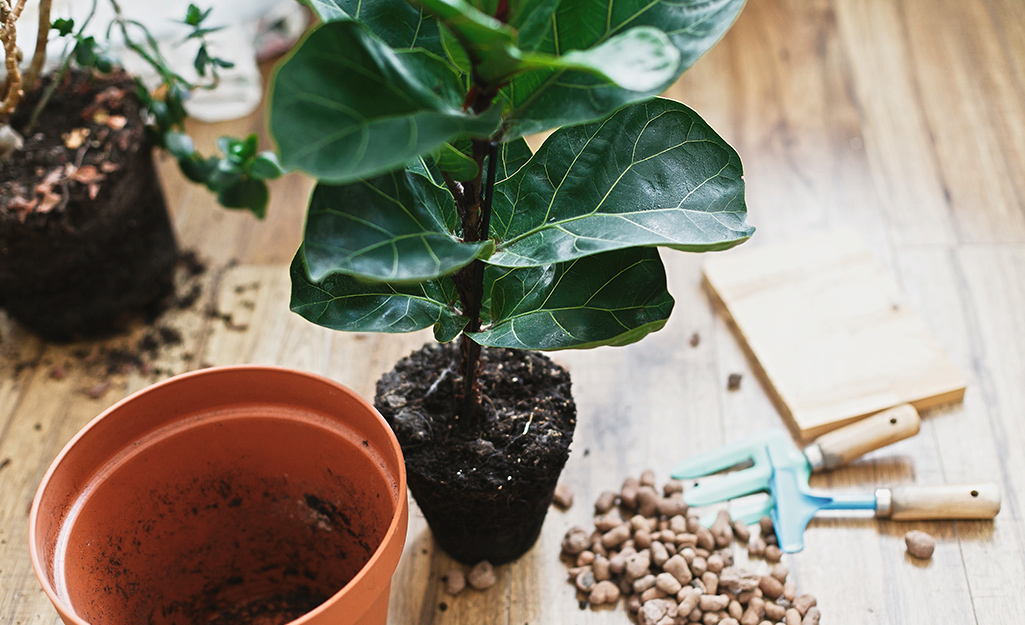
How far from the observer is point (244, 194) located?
48.9 inches

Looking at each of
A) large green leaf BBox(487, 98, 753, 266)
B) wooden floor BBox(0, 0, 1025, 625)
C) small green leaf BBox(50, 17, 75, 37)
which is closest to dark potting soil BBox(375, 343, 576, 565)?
wooden floor BBox(0, 0, 1025, 625)

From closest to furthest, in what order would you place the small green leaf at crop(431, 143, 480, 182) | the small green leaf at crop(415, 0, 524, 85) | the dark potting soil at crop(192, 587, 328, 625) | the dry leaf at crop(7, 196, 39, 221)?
the small green leaf at crop(415, 0, 524, 85), the small green leaf at crop(431, 143, 480, 182), the dark potting soil at crop(192, 587, 328, 625), the dry leaf at crop(7, 196, 39, 221)

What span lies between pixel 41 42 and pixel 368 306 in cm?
61

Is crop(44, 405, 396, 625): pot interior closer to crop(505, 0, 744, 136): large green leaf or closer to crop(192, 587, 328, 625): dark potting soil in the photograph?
crop(192, 587, 328, 625): dark potting soil

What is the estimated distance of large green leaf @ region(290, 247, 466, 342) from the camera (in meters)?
0.78

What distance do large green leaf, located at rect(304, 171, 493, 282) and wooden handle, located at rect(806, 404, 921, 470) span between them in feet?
2.30

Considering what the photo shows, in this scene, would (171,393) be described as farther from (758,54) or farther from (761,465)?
(758,54)

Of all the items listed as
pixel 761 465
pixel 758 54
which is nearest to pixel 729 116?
pixel 758 54

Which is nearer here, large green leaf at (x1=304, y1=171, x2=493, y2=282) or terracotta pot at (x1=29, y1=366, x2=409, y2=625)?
large green leaf at (x1=304, y1=171, x2=493, y2=282)

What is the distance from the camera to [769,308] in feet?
4.54

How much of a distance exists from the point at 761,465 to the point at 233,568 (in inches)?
28.1

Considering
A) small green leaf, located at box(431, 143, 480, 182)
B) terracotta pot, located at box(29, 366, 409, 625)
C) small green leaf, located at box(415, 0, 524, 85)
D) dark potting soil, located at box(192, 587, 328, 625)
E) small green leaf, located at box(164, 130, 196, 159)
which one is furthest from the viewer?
small green leaf, located at box(164, 130, 196, 159)

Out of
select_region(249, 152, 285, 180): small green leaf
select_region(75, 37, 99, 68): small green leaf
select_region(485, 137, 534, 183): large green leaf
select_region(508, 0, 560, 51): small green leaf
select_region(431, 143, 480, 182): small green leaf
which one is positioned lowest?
select_region(249, 152, 285, 180): small green leaf

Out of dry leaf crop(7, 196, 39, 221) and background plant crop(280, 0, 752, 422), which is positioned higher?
background plant crop(280, 0, 752, 422)
